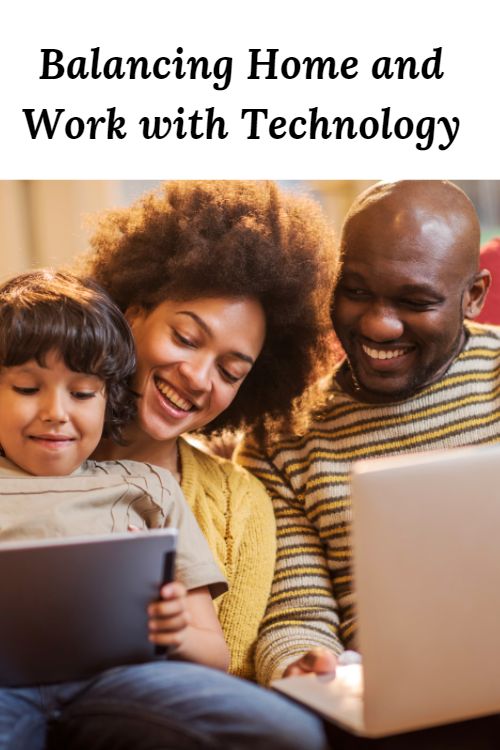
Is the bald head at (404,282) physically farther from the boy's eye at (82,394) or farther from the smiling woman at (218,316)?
the boy's eye at (82,394)

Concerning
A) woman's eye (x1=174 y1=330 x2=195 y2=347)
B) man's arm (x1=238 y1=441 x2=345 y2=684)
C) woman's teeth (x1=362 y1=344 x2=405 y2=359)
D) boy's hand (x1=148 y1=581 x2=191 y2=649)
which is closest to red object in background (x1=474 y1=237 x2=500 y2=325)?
woman's teeth (x1=362 y1=344 x2=405 y2=359)

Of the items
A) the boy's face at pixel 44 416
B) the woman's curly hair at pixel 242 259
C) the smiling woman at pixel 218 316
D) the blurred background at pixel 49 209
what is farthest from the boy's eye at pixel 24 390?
the blurred background at pixel 49 209

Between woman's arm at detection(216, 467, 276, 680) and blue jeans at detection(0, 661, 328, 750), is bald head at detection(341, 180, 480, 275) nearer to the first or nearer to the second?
woman's arm at detection(216, 467, 276, 680)

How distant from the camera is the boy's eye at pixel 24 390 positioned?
4.56ft

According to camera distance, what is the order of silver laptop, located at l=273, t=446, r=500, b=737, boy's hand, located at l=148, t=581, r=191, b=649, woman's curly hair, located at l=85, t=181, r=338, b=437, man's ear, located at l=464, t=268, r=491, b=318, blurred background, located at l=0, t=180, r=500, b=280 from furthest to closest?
1. blurred background, located at l=0, t=180, r=500, b=280
2. man's ear, located at l=464, t=268, r=491, b=318
3. woman's curly hair, located at l=85, t=181, r=338, b=437
4. boy's hand, located at l=148, t=581, r=191, b=649
5. silver laptop, located at l=273, t=446, r=500, b=737

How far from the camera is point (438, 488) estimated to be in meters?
1.06

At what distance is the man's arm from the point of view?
159 cm

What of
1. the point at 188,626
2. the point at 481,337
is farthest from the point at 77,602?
the point at 481,337

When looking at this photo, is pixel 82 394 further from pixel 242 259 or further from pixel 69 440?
→ pixel 242 259

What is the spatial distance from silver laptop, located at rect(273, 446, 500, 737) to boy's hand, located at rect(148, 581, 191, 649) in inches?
9.6

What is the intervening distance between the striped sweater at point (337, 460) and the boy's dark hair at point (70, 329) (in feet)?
1.22

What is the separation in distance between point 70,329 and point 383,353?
579 millimetres
